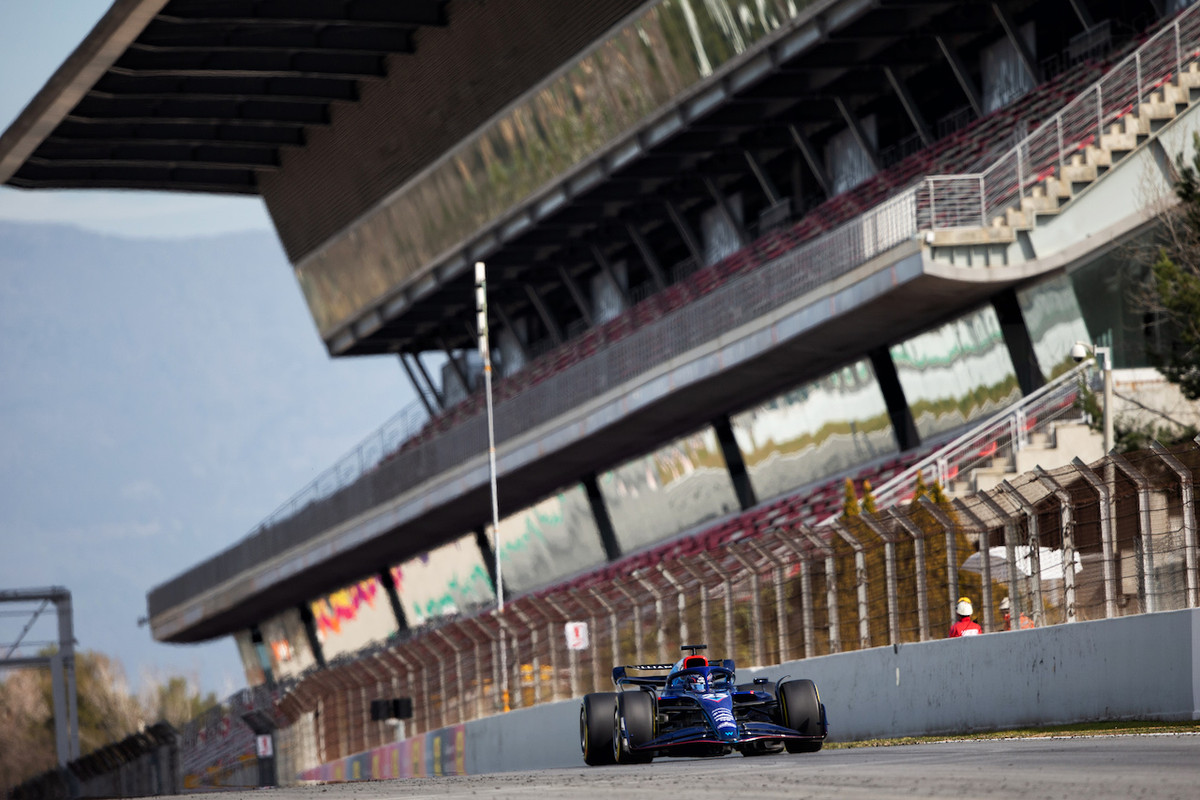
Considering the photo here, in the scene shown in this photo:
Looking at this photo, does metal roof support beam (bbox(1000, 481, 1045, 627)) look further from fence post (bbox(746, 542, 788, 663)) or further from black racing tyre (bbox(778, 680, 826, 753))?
fence post (bbox(746, 542, 788, 663))

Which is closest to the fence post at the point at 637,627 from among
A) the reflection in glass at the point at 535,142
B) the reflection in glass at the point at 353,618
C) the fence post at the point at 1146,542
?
the fence post at the point at 1146,542

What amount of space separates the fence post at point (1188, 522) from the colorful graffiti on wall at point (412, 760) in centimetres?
1439

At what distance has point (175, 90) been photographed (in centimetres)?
5112

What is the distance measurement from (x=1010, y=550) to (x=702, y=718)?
336cm

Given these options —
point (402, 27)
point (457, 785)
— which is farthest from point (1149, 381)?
point (402, 27)

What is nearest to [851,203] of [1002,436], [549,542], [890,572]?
[1002,436]

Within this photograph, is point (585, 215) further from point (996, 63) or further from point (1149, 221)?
point (1149, 221)

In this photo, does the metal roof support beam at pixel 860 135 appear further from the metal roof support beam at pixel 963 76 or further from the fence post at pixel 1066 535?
the fence post at pixel 1066 535

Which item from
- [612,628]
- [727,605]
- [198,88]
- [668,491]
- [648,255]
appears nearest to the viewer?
[727,605]

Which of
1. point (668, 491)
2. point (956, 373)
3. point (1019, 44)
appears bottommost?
point (668, 491)

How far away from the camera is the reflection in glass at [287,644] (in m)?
67.1

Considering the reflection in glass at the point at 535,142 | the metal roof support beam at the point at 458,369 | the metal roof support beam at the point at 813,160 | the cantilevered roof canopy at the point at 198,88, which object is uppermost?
the cantilevered roof canopy at the point at 198,88

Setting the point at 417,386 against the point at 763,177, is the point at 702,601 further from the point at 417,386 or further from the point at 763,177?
the point at 417,386

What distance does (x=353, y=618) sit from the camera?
62781mm
